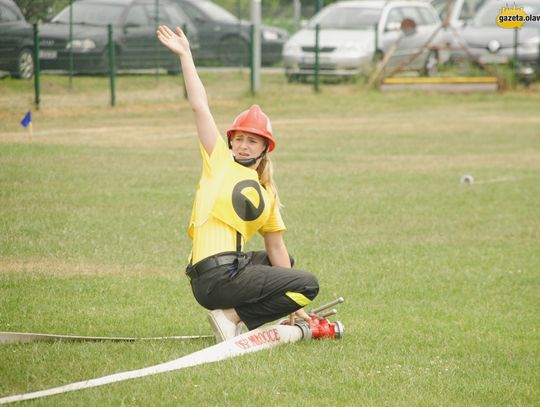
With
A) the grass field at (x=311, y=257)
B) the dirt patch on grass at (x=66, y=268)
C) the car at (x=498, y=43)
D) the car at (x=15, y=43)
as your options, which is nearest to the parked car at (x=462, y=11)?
the car at (x=498, y=43)

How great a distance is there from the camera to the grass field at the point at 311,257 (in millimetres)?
5566

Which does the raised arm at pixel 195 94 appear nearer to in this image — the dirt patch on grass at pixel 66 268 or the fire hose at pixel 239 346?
the fire hose at pixel 239 346

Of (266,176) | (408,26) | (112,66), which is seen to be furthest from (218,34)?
(266,176)

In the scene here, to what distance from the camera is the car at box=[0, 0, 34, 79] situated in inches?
779

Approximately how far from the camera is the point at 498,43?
27.7 metres

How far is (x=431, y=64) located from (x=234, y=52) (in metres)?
5.08

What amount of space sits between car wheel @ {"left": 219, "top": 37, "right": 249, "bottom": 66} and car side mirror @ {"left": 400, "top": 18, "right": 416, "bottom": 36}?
3.98 m

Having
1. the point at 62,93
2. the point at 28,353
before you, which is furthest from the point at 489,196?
the point at 62,93

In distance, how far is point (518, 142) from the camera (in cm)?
1902

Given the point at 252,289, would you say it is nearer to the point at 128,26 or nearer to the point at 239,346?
the point at 239,346

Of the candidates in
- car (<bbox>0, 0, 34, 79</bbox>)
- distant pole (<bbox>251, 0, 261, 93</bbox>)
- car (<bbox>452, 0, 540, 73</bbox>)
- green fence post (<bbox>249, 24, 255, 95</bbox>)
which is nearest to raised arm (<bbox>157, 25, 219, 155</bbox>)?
car (<bbox>0, 0, 34, 79</bbox>)

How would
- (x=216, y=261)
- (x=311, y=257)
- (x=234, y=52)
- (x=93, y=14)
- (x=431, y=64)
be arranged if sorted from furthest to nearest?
(x=431, y=64)
(x=234, y=52)
(x=93, y=14)
(x=311, y=257)
(x=216, y=261)

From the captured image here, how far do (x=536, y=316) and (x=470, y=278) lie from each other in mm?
1249

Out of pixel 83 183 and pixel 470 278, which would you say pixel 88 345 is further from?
pixel 83 183
